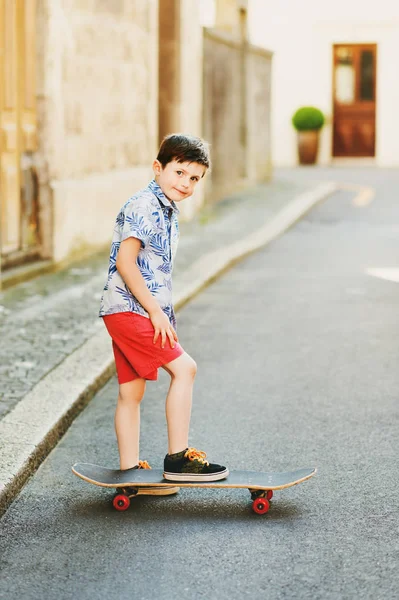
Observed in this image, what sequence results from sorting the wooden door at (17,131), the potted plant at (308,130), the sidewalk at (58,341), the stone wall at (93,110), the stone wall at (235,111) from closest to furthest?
the sidewalk at (58,341) → the wooden door at (17,131) → the stone wall at (93,110) → the stone wall at (235,111) → the potted plant at (308,130)

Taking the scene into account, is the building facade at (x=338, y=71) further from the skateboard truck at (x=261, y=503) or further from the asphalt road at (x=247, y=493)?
the skateboard truck at (x=261, y=503)

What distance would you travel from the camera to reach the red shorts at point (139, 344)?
432 centimetres

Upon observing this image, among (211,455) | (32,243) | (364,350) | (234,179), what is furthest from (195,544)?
(234,179)

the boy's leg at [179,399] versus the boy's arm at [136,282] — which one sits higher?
the boy's arm at [136,282]

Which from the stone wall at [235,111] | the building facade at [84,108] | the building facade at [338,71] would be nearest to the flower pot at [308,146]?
the building facade at [338,71]

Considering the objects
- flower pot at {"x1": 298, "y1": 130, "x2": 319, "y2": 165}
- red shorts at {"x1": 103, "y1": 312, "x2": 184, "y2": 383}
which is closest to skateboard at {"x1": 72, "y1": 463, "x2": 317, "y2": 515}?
red shorts at {"x1": 103, "y1": 312, "x2": 184, "y2": 383}

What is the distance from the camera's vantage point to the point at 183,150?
4.29m

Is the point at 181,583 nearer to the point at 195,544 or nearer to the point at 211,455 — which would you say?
the point at 195,544

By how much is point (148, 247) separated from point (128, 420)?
684 millimetres

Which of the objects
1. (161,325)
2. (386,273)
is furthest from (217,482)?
(386,273)

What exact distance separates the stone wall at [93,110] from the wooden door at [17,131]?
12cm

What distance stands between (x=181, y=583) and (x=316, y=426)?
2.10 meters

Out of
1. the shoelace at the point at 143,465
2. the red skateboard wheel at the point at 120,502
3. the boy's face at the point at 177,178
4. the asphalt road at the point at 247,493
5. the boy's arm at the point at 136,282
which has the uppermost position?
the boy's face at the point at 177,178

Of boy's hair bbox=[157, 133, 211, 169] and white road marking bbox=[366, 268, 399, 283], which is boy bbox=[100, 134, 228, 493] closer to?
boy's hair bbox=[157, 133, 211, 169]
